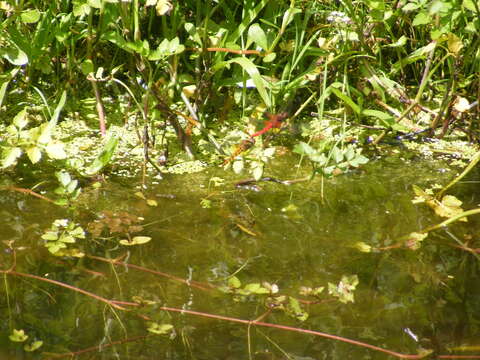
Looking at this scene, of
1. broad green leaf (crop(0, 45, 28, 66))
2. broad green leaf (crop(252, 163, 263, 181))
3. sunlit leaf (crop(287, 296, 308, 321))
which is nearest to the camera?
sunlit leaf (crop(287, 296, 308, 321))

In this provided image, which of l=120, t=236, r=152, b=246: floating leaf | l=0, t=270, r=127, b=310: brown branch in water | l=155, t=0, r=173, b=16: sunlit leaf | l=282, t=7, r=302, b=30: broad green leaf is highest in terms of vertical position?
l=155, t=0, r=173, b=16: sunlit leaf

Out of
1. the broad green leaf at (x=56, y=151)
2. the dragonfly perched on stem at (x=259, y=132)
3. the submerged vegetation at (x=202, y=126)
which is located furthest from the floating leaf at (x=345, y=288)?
the broad green leaf at (x=56, y=151)

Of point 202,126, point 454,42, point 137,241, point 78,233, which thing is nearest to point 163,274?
point 137,241

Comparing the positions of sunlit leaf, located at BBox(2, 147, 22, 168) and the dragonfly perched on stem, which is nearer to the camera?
sunlit leaf, located at BBox(2, 147, 22, 168)

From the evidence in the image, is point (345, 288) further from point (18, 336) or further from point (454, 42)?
point (454, 42)

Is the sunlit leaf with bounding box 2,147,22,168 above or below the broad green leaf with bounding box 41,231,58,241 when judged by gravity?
above

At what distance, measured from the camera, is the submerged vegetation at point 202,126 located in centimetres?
133

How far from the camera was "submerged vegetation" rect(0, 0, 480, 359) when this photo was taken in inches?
52.4

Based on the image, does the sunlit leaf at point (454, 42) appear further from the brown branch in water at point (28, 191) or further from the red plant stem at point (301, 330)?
the brown branch in water at point (28, 191)

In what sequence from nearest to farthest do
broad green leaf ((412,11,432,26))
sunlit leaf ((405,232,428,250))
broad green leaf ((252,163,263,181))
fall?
1. sunlit leaf ((405,232,428,250))
2. broad green leaf ((252,163,263,181))
3. broad green leaf ((412,11,432,26))

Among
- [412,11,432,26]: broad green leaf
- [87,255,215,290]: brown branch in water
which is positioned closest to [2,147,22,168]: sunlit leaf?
[87,255,215,290]: brown branch in water

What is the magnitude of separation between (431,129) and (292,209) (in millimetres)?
692

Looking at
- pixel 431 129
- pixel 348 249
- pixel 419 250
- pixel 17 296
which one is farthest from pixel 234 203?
pixel 431 129

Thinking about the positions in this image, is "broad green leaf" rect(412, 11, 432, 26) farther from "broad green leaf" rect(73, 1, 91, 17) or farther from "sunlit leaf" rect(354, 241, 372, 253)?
"broad green leaf" rect(73, 1, 91, 17)
